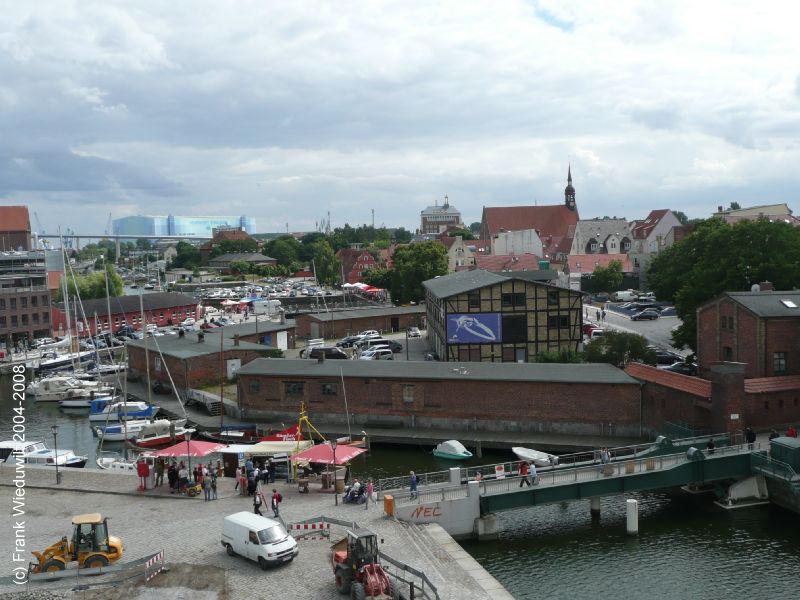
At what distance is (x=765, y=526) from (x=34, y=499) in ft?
86.9

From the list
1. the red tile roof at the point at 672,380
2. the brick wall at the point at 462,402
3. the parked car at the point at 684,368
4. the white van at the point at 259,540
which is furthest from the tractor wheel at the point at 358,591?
the parked car at the point at 684,368

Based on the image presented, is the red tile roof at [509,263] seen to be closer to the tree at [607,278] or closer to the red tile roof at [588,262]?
the tree at [607,278]

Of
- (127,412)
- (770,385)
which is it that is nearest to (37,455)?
(127,412)

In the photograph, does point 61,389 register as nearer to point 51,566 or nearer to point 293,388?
point 293,388

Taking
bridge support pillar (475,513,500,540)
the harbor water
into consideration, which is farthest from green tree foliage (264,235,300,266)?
bridge support pillar (475,513,500,540)

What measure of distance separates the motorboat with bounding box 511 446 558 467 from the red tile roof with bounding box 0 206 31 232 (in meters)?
109

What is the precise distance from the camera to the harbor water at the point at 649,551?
952 inches

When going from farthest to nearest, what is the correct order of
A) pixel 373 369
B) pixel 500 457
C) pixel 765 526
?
pixel 373 369 < pixel 500 457 < pixel 765 526

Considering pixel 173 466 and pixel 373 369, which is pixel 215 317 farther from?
pixel 173 466

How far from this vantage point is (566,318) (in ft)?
170

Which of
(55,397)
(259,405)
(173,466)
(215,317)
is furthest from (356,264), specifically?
(173,466)

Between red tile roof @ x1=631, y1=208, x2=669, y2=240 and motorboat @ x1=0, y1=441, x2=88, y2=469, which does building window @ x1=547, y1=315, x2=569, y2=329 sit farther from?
red tile roof @ x1=631, y1=208, x2=669, y2=240

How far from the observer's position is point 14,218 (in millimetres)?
124312

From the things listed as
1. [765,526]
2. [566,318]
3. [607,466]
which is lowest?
[765,526]
